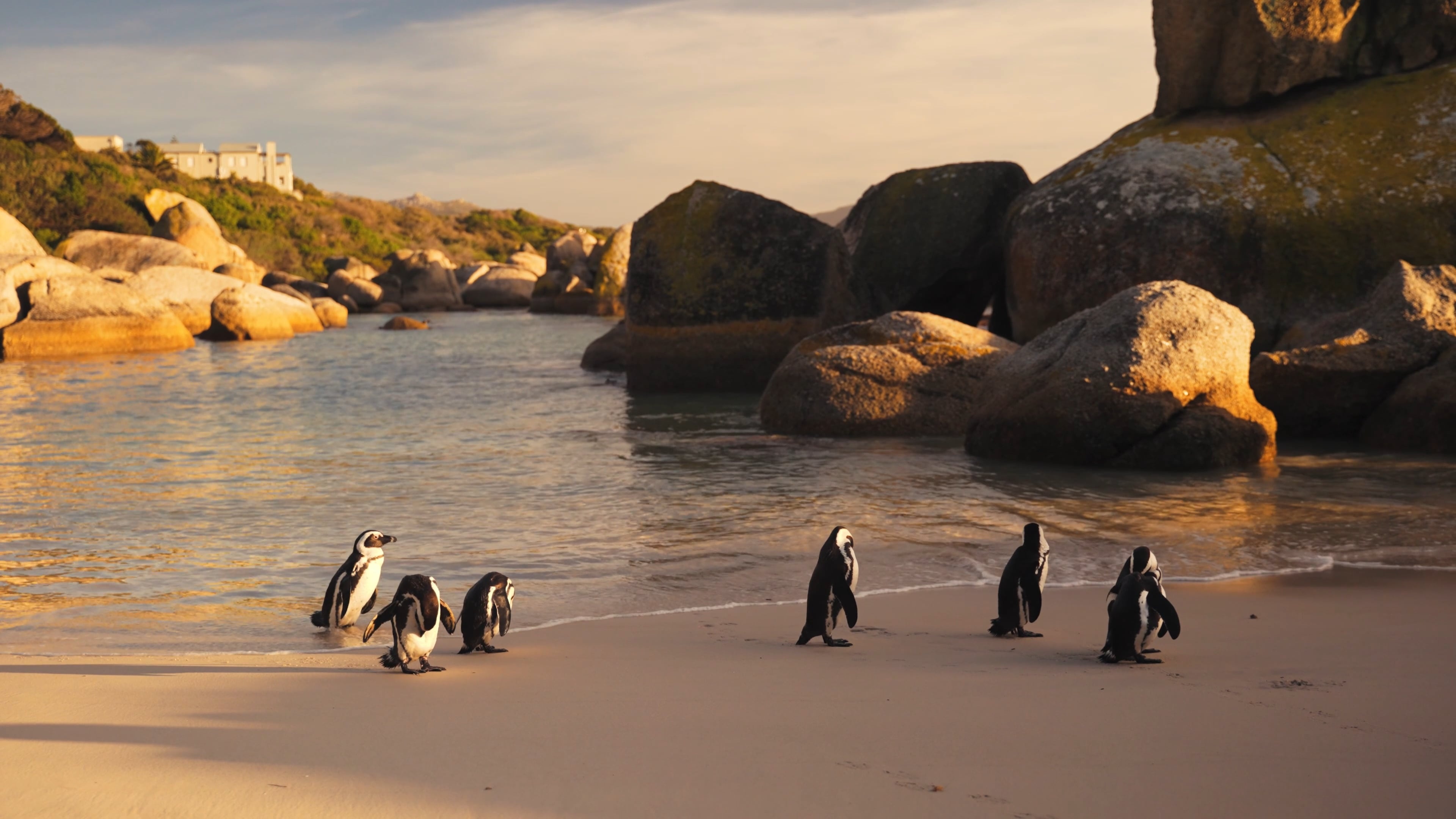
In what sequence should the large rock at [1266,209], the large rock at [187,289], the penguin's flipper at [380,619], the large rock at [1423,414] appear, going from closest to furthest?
the penguin's flipper at [380,619], the large rock at [1423,414], the large rock at [1266,209], the large rock at [187,289]

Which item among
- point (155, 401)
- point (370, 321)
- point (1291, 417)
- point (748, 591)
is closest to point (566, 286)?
point (370, 321)

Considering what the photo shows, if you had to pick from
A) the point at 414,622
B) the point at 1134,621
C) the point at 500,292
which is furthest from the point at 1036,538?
the point at 500,292

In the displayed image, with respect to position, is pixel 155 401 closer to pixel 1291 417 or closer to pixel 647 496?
pixel 647 496

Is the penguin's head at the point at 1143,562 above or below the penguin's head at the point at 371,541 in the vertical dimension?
above

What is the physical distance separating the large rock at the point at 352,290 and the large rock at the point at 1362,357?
45246mm

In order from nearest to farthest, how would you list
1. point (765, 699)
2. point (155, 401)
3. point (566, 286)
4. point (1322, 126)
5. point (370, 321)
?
1. point (765, 699)
2. point (1322, 126)
3. point (155, 401)
4. point (370, 321)
5. point (566, 286)

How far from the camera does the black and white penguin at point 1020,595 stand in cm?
503

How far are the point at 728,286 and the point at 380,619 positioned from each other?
1155 centimetres

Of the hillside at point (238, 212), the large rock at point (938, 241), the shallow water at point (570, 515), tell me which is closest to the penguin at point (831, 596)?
the shallow water at point (570, 515)

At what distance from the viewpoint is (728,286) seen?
624 inches

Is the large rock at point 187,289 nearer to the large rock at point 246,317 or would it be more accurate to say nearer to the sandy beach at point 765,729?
the large rock at point 246,317

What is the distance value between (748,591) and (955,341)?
6864mm

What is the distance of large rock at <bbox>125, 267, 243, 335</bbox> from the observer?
108ft

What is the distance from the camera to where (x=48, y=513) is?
28.1 feet
